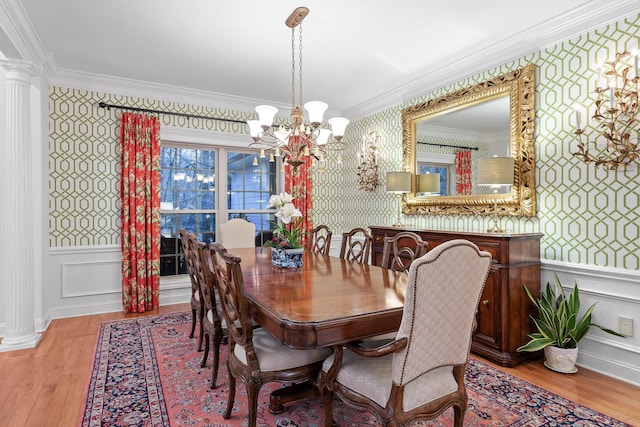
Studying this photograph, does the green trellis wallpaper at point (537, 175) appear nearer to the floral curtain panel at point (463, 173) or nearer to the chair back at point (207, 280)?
the floral curtain panel at point (463, 173)

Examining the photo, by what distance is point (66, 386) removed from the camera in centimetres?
241

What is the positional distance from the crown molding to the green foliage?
6.25 feet

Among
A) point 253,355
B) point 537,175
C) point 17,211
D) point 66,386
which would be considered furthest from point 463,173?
point 17,211

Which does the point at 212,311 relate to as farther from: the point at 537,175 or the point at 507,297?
the point at 537,175

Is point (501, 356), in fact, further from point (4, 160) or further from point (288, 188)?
point (4, 160)

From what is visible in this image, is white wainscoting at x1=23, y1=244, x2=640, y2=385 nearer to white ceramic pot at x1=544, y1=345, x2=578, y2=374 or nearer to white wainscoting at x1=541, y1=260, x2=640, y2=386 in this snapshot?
white wainscoting at x1=541, y1=260, x2=640, y2=386

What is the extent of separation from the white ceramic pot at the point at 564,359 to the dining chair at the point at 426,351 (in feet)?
4.87

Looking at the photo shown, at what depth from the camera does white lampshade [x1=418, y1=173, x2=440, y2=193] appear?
155 inches

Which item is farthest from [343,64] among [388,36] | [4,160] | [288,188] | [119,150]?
[4,160]

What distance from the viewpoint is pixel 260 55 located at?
3.46m

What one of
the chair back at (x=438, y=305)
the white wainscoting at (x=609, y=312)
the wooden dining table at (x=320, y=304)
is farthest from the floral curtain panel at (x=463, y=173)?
the chair back at (x=438, y=305)

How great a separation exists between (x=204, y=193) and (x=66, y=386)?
2836 mm

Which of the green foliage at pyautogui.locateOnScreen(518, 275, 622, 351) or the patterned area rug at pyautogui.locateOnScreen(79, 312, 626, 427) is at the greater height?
the green foliage at pyautogui.locateOnScreen(518, 275, 622, 351)

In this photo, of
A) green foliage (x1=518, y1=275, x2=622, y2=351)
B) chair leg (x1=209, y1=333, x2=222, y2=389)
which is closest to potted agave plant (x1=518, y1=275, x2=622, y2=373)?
green foliage (x1=518, y1=275, x2=622, y2=351)
